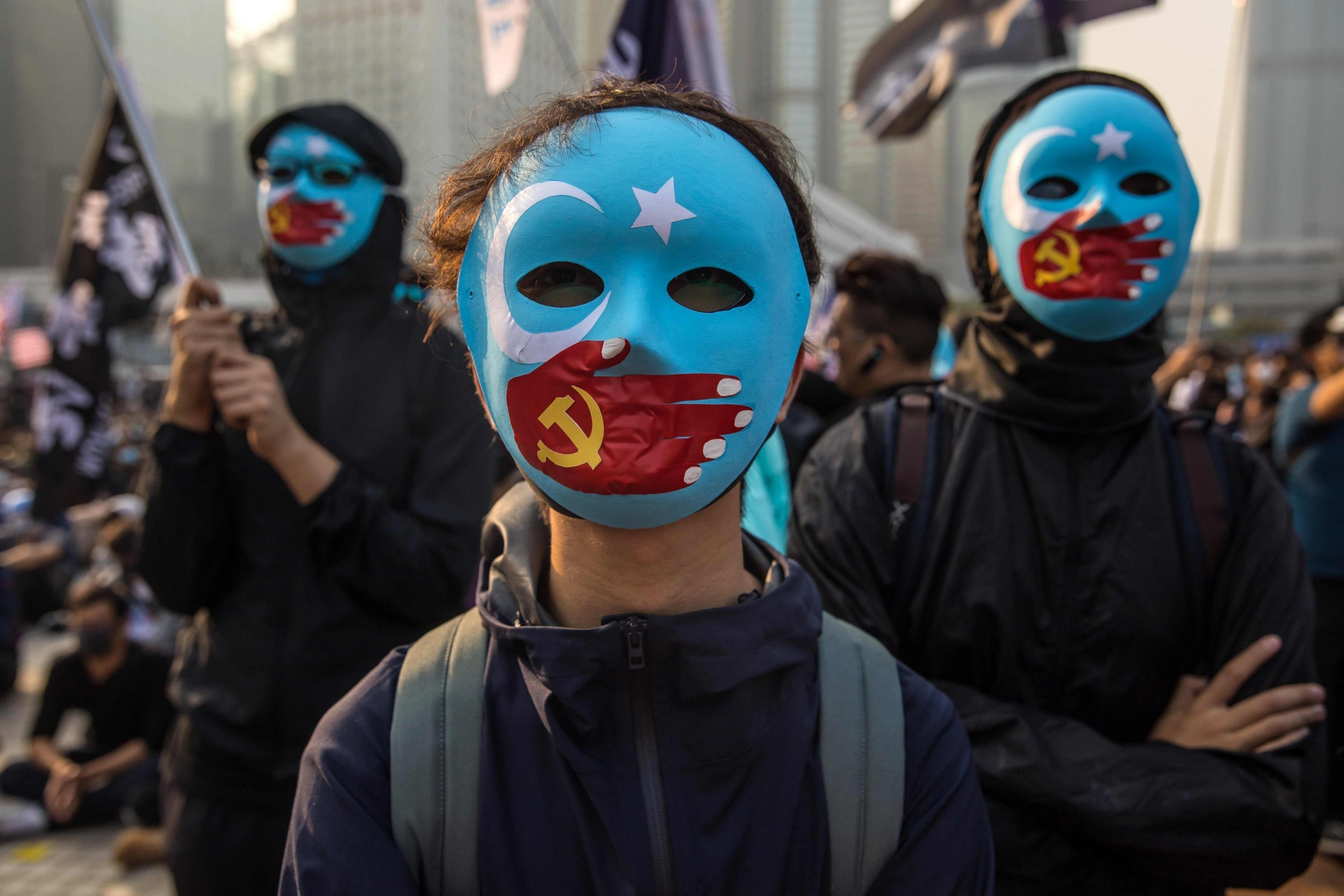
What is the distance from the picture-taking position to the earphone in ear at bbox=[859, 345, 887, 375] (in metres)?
3.44

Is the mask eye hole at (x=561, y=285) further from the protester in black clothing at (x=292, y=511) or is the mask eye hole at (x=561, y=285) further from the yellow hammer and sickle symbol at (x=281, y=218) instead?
the yellow hammer and sickle symbol at (x=281, y=218)

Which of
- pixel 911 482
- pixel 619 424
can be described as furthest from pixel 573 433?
pixel 911 482

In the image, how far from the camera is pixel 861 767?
1216 millimetres

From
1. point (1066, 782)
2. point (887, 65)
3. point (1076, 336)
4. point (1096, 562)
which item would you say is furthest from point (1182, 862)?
point (887, 65)

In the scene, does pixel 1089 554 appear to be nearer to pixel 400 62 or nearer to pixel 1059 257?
pixel 1059 257

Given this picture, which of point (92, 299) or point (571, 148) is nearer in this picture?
point (571, 148)

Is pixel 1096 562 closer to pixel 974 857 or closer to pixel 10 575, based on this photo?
pixel 974 857

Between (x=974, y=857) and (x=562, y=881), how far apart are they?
1.71 feet

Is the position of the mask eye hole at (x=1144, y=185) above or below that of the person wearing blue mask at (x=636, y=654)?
above

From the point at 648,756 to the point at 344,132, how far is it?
6.69ft

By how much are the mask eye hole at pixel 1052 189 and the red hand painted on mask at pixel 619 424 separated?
1235mm

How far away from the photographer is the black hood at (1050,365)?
1955mm

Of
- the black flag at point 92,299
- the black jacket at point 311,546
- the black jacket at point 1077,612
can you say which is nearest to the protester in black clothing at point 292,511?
the black jacket at point 311,546

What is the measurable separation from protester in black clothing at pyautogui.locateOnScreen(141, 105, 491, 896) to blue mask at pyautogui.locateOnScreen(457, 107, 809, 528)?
988 millimetres
